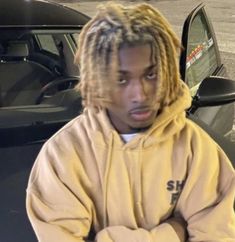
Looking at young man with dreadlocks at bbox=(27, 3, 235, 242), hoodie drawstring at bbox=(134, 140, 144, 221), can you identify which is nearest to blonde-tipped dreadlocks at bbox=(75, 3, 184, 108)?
young man with dreadlocks at bbox=(27, 3, 235, 242)

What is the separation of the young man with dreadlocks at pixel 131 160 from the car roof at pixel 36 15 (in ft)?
3.50

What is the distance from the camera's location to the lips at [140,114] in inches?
53.6

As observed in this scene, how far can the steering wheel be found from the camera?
2.35 meters

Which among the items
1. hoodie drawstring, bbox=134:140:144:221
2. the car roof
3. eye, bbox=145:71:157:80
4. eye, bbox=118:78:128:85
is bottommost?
hoodie drawstring, bbox=134:140:144:221

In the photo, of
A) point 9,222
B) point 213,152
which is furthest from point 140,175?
point 9,222

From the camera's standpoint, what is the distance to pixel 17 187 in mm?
1855

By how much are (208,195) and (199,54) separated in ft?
4.12

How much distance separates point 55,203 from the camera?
4.60ft

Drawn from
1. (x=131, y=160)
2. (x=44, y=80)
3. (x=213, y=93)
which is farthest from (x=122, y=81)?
(x=44, y=80)

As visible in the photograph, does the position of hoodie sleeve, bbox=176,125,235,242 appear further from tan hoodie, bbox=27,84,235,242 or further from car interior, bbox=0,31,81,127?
car interior, bbox=0,31,81,127

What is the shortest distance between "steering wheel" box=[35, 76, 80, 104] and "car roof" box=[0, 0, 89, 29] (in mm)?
230

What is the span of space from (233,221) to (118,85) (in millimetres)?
460

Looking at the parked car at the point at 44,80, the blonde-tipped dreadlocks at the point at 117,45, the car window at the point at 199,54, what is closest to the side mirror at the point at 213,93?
the parked car at the point at 44,80

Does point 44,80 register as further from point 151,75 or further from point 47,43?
point 151,75
